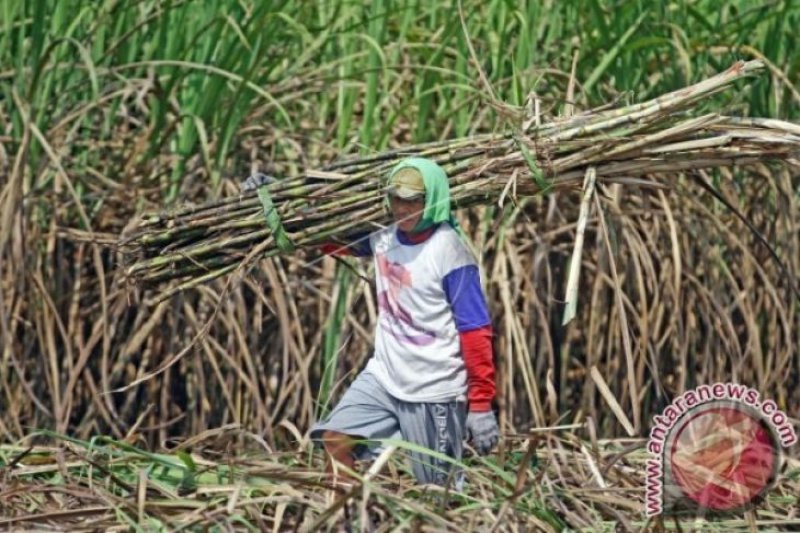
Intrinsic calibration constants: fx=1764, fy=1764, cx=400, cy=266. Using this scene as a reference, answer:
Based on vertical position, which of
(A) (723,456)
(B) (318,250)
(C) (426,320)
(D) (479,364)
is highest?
(B) (318,250)

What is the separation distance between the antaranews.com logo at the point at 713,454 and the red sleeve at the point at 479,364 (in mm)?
440

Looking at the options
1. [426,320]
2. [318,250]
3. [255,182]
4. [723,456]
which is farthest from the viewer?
[318,250]

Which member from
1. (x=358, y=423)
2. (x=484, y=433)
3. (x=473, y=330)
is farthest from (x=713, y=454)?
(x=358, y=423)

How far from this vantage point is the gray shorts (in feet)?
15.1

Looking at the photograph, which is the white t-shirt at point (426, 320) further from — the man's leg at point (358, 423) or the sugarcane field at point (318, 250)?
the sugarcane field at point (318, 250)

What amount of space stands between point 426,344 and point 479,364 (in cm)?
15

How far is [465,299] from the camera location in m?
4.57

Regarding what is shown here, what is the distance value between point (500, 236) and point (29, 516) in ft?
7.43

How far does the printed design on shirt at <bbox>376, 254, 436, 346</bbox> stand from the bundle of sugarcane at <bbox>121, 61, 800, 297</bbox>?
0.14m

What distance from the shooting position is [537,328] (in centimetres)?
601

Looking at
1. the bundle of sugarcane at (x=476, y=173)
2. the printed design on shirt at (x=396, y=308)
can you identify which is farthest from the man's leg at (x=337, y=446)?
the bundle of sugarcane at (x=476, y=173)

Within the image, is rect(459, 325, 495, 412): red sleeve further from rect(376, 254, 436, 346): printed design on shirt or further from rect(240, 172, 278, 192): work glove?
rect(240, 172, 278, 192): work glove

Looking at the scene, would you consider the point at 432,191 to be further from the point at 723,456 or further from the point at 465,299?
the point at 723,456

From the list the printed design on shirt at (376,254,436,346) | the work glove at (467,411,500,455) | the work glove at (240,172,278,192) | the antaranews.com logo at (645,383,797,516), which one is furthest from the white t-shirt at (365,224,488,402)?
the antaranews.com logo at (645,383,797,516)
